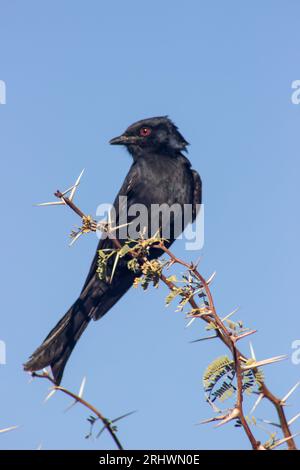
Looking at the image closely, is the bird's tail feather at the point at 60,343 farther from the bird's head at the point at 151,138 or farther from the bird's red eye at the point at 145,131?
the bird's red eye at the point at 145,131

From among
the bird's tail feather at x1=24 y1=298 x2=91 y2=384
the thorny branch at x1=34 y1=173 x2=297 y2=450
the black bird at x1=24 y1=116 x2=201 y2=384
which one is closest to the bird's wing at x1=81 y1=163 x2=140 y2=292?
the black bird at x1=24 y1=116 x2=201 y2=384

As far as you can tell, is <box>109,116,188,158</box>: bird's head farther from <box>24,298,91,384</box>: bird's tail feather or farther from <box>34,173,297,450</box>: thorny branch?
<box>34,173,297,450</box>: thorny branch

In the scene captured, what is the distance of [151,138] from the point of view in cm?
775

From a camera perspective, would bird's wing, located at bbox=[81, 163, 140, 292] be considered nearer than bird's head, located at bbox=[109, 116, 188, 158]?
Yes

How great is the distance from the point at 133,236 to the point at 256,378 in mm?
4048

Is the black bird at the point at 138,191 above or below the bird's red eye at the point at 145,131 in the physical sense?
below

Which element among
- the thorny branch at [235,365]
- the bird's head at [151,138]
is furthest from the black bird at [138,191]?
the thorny branch at [235,365]

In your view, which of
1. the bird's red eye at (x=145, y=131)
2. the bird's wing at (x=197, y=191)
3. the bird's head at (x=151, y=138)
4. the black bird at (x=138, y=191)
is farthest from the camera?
the bird's red eye at (x=145, y=131)

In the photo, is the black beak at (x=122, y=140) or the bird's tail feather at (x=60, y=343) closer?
the bird's tail feather at (x=60, y=343)

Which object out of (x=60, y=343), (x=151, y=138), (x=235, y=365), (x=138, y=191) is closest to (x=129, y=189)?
(x=138, y=191)

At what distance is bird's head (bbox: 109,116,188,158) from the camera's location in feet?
25.1

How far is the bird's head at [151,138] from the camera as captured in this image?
25.1ft
